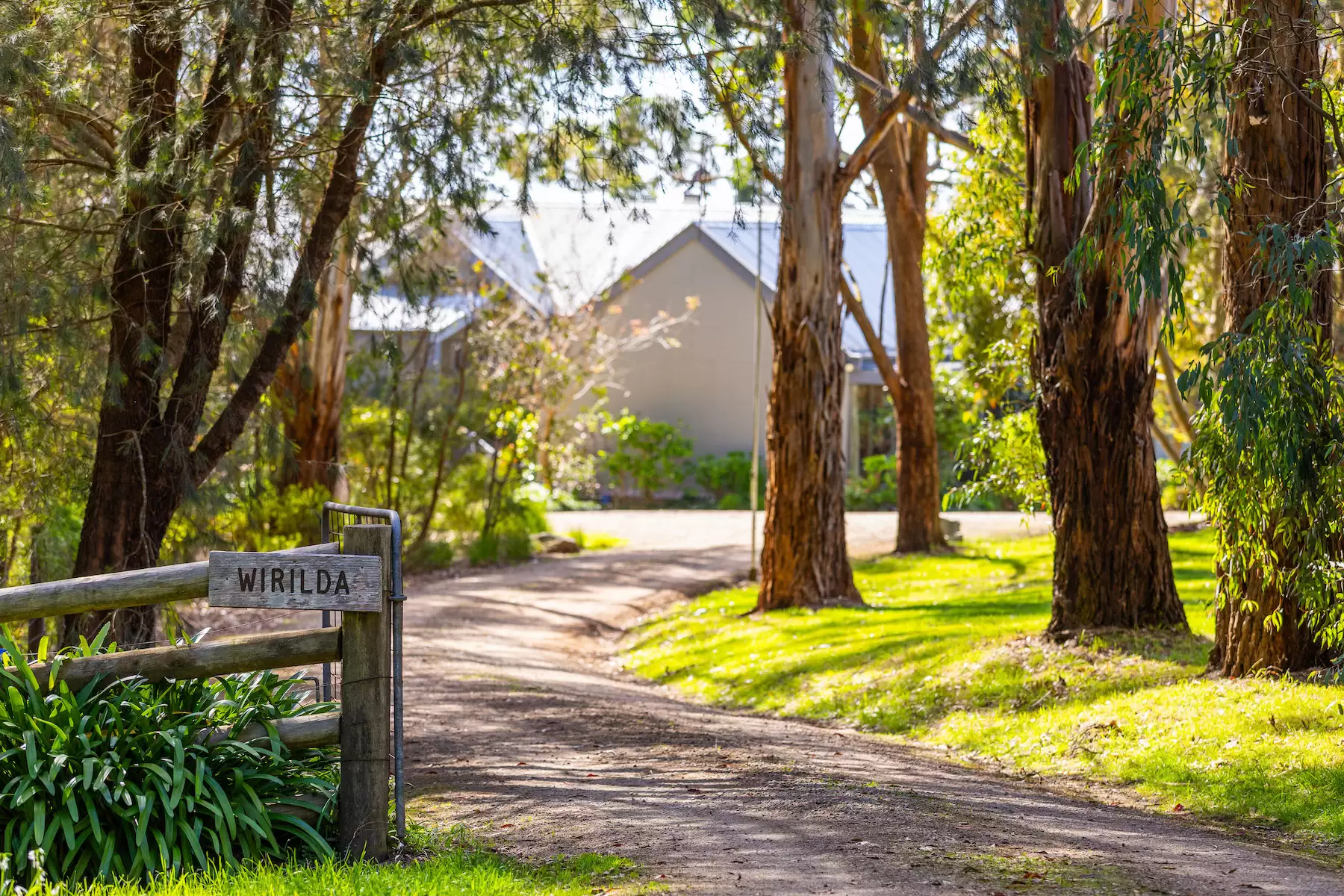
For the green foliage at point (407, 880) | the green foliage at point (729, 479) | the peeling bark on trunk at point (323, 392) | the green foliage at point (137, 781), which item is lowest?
the green foliage at point (407, 880)

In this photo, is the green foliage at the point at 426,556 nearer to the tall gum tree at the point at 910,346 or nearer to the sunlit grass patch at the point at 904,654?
the sunlit grass patch at the point at 904,654

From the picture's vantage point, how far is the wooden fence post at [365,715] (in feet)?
17.7

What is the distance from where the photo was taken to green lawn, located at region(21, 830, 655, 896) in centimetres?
471

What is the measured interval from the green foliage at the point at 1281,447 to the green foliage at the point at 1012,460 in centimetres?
578

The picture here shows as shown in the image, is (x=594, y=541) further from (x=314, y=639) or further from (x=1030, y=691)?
(x=314, y=639)

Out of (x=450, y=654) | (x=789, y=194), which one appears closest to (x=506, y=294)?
(x=789, y=194)

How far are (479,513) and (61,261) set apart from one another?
13.0 m

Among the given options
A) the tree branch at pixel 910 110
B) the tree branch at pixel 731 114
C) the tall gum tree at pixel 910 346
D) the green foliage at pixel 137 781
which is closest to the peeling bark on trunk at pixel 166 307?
the tree branch at pixel 731 114

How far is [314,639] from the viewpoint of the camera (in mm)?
5520

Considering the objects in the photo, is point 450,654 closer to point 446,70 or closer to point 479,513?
point 446,70

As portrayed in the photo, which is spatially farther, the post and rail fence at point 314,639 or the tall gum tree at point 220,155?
the tall gum tree at point 220,155

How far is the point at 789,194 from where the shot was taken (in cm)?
1448

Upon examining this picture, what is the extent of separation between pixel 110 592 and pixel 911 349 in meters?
16.5

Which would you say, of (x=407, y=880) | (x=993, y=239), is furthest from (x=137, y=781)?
(x=993, y=239)
